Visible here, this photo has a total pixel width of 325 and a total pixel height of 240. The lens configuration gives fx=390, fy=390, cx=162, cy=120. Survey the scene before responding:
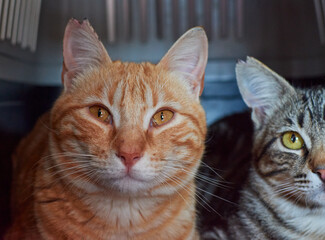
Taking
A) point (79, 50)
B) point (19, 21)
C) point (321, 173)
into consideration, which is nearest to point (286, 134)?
point (321, 173)

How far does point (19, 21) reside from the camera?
175 centimetres

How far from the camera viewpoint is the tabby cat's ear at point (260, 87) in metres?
1.65

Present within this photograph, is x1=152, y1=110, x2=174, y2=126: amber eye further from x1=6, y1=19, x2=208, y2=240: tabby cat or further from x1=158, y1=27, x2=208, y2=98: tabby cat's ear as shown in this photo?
x1=158, y1=27, x2=208, y2=98: tabby cat's ear

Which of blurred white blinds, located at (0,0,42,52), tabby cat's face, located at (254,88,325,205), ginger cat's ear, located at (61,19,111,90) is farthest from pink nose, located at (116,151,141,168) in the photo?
blurred white blinds, located at (0,0,42,52)

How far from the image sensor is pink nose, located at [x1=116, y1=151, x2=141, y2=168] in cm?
117

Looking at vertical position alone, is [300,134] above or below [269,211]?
above

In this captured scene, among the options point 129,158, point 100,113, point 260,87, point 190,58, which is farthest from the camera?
point 260,87

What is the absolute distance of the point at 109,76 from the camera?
1.41m

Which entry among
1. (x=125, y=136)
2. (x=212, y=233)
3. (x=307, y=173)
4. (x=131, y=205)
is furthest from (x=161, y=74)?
(x=212, y=233)

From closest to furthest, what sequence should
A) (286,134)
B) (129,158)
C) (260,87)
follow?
(129,158), (286,134), (260,87)

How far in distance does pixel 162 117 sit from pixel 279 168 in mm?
536

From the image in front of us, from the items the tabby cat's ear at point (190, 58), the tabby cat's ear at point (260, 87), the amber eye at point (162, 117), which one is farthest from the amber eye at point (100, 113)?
the tabby cat's ear at point (260, 87)

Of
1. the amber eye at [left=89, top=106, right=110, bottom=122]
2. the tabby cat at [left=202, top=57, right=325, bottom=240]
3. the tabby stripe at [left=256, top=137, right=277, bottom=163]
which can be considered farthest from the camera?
the tabby stripe at [left=256, top=137, right=277, bottom=163]

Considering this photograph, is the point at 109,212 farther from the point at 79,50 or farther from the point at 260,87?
the point at 260,87
